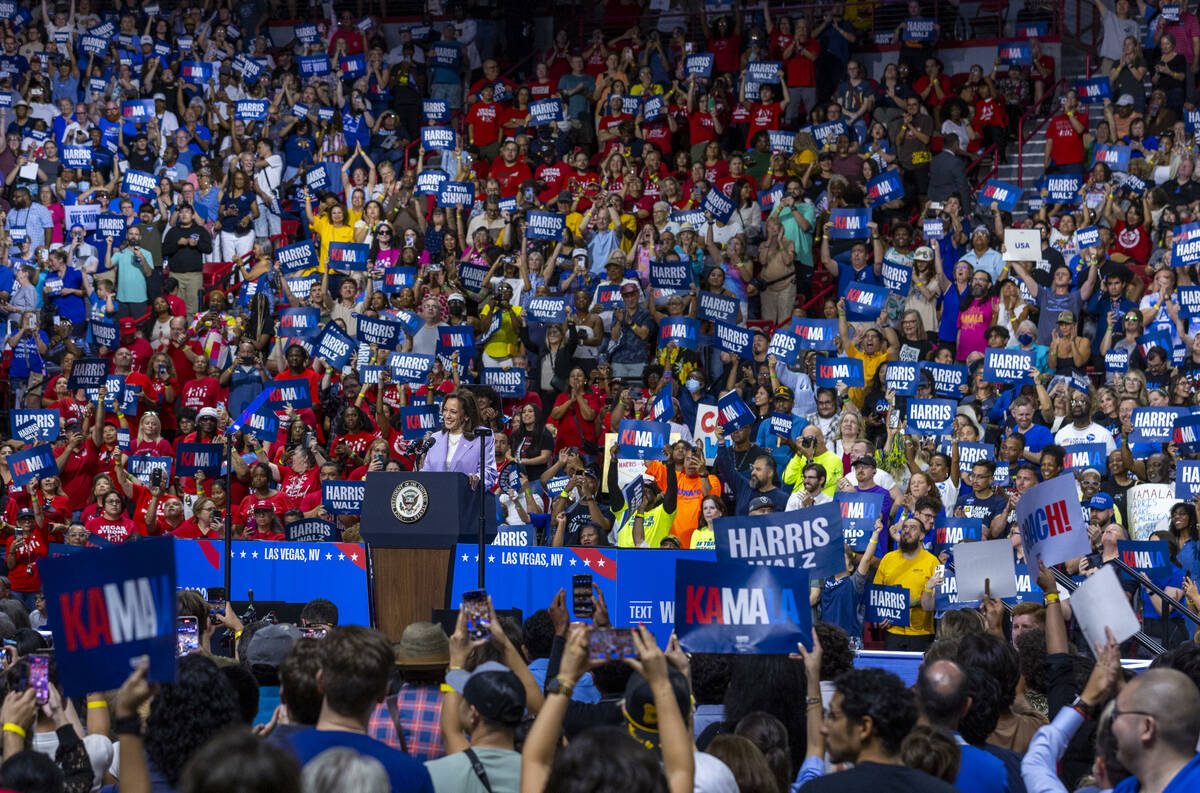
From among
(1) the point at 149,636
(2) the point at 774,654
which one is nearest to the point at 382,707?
(1) the point at 149,636

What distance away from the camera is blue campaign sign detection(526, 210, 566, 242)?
57.1 ft

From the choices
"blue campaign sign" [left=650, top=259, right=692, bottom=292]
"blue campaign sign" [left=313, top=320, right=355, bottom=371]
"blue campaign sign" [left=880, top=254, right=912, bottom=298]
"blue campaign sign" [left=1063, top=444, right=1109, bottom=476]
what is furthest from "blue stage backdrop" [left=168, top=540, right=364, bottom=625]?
"blue campaign sign" [left=880, top=254, right=912, bottom=298]

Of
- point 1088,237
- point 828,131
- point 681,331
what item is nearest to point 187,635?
point 681,331

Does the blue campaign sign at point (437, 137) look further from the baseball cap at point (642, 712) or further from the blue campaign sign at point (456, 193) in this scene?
the baseball cap at point (642, 712)

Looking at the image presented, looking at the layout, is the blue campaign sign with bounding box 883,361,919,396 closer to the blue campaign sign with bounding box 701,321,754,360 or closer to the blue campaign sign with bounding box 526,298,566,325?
the blue campaign sign with bounding box 701,321,754,360

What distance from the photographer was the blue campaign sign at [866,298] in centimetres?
Result: 1534

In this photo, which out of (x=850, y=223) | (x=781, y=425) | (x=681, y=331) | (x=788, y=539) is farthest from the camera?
(x=850, y=223)

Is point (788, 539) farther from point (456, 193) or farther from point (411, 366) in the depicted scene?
point (456, 193)

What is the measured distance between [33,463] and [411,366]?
3.55 metres

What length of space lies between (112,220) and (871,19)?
9949 millimetres

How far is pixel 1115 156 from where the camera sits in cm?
1666

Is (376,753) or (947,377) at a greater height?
(947,377)

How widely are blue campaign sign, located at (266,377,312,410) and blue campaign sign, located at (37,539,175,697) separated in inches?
418

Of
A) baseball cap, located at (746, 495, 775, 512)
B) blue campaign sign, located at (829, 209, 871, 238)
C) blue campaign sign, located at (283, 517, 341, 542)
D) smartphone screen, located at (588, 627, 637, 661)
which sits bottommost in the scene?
blue campaign sign, located at (283, 517, 341, 542)
